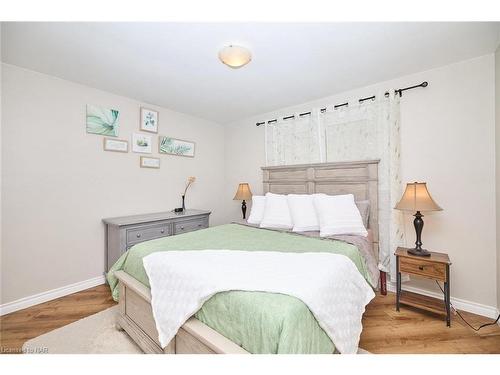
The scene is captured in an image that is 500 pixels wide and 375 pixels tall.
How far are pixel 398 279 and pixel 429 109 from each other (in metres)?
1.79

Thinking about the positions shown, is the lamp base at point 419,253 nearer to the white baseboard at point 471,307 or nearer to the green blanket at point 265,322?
the white baseboard at point 471,307

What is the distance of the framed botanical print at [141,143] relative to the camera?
121 inches

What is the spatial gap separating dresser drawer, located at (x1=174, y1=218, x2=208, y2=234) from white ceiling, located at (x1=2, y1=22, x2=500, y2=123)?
1819 mm

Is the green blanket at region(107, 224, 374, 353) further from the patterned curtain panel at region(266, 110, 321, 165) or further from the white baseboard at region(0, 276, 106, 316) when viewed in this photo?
the patterned curtain panel at region(266, 110, 321, 165)

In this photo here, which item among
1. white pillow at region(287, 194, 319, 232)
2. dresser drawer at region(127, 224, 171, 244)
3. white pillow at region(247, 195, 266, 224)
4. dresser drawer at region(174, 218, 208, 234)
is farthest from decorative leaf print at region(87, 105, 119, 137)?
white pillow at region(287, 194, 319, 232)

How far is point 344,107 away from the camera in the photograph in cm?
281

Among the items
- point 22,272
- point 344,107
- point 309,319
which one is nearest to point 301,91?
point 344,107

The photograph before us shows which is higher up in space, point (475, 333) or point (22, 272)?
point (22, 272)

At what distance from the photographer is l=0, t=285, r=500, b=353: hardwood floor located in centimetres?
161

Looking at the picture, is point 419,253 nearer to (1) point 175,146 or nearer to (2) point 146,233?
(2) point 146,233

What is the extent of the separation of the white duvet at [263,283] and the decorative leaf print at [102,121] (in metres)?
2.01

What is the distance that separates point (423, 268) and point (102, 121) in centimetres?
388
